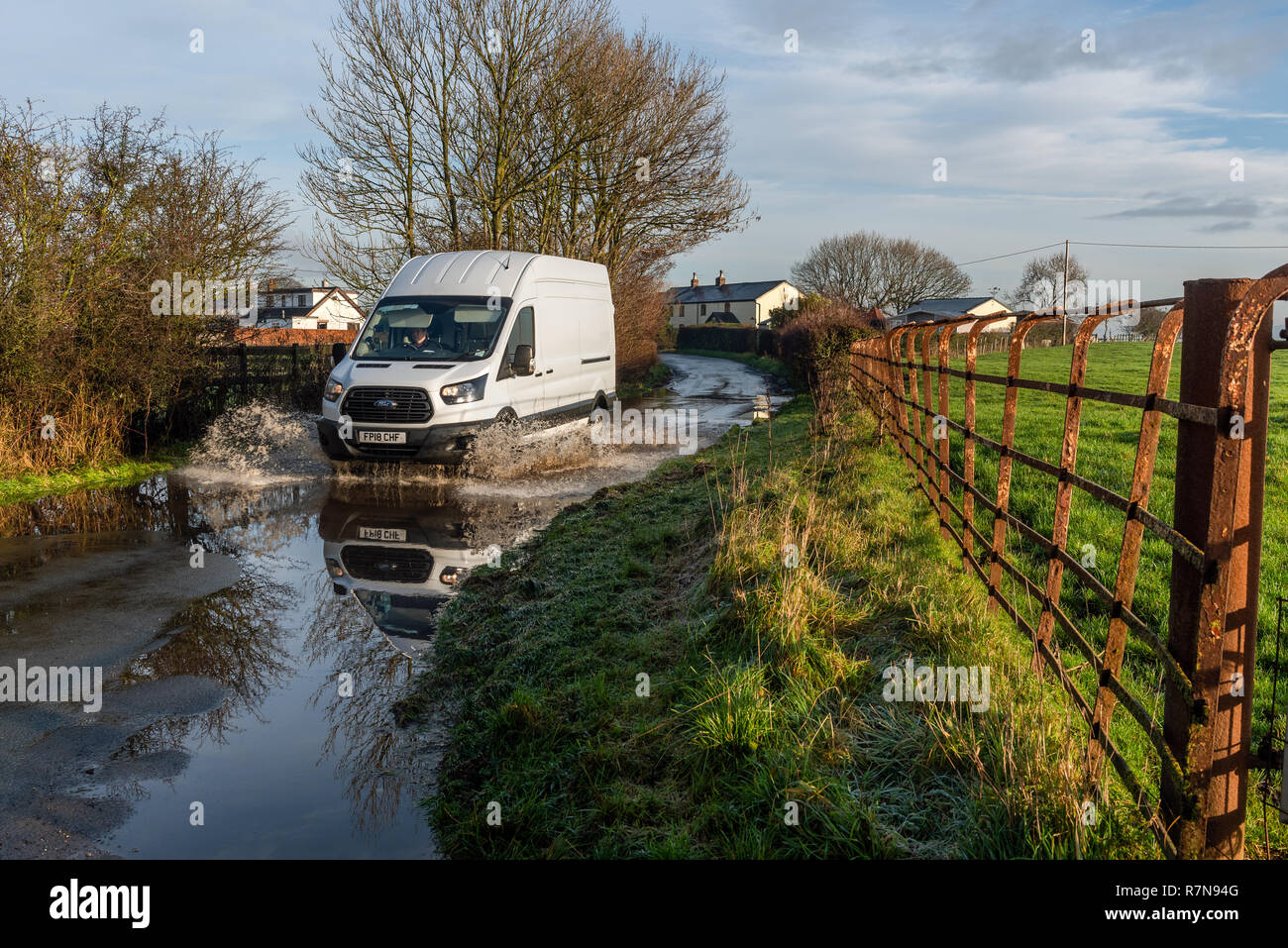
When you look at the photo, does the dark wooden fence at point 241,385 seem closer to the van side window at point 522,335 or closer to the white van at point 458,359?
the white van at point 458,359

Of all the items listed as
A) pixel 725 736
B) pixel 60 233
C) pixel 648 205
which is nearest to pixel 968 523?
pixel 725 736

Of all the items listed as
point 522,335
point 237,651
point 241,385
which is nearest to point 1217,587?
point 237,651

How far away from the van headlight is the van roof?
5.84 feet

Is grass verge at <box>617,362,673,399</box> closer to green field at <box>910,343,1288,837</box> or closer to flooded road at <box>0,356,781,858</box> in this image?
green field at <box>910,343,1288,837</box>

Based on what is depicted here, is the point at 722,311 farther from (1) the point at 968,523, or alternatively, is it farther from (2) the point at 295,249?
(1) the point at 968,523

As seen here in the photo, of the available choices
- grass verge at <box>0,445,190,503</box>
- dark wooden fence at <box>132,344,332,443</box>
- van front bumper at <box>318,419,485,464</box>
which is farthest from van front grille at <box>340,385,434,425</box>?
dark wooden fence at <box>132,344,332,443</box>

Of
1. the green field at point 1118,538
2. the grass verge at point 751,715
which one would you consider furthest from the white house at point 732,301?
the grass verge at point 751,715

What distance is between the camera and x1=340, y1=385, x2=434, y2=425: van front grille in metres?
12.0

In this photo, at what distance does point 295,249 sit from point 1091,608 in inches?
624

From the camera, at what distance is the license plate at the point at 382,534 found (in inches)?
373

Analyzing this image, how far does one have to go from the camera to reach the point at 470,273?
545 inches

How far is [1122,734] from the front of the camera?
4.27 metres

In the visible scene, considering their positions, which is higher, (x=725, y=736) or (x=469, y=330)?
(x=469, y=330)
